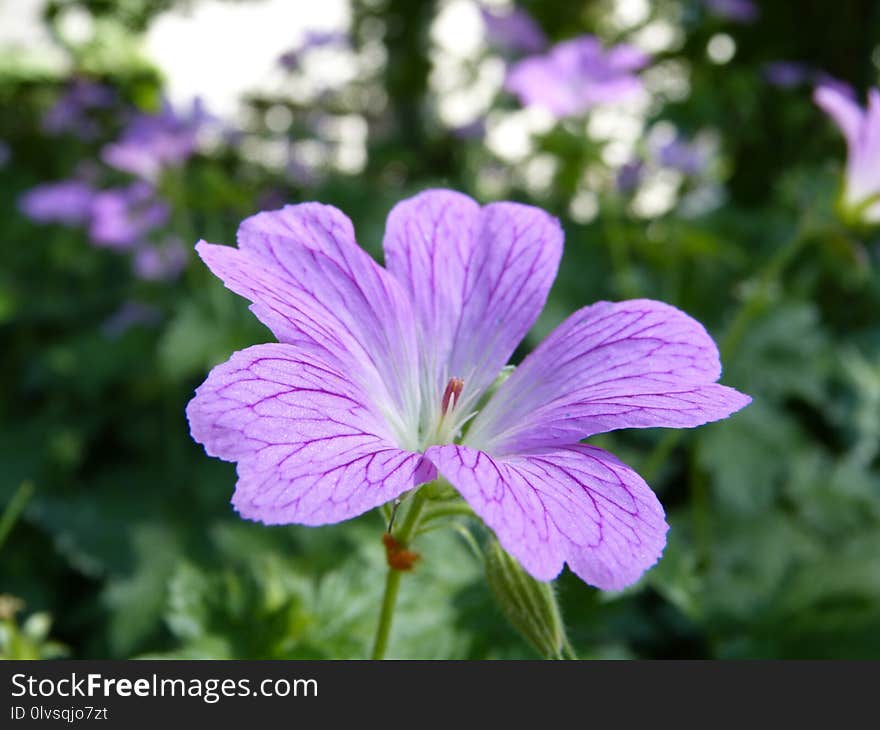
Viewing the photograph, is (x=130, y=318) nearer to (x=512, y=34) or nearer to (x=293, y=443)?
(x=512, y=34)

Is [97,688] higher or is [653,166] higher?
[653,166]

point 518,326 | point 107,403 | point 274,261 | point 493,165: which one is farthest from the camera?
point 493,165

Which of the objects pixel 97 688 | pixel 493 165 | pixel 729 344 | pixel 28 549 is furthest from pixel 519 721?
pixel 493 165

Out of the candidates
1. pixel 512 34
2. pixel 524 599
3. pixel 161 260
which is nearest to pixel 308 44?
pixel 512 34

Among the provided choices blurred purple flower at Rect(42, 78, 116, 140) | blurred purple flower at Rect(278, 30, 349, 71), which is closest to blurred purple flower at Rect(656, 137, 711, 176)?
blurred purple flower at Rect(278, 30, 349, 71)

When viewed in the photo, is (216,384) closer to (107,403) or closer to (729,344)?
(729,344)

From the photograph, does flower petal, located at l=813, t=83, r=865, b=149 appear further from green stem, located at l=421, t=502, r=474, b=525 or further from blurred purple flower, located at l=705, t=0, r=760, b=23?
blurred purple flower, located at l=705, t=0, r=760, b=23

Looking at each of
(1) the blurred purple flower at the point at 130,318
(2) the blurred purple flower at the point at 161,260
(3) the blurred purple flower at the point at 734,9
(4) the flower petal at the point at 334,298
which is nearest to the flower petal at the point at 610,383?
(4) the flower petal at the point at 334,298
